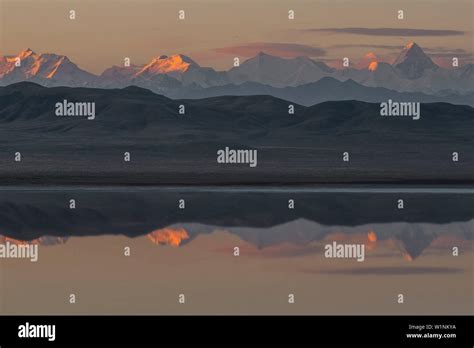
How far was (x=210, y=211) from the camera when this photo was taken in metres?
34.7

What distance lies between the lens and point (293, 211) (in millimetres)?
34656

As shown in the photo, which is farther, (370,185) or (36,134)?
(36,134)

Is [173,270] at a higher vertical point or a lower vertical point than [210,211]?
lower

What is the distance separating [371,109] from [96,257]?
117561 mm

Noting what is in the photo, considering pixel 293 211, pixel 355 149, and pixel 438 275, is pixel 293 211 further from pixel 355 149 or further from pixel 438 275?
pixel 355 149

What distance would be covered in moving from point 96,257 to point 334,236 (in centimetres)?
673

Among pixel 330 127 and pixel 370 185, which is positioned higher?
pixel 330 127

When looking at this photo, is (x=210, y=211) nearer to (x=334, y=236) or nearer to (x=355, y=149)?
(x=334, y=236)

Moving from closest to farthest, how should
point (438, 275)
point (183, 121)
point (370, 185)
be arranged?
point (438, 275), point (370, 185), point (183, 121)

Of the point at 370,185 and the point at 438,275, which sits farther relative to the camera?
the point at 370,185
